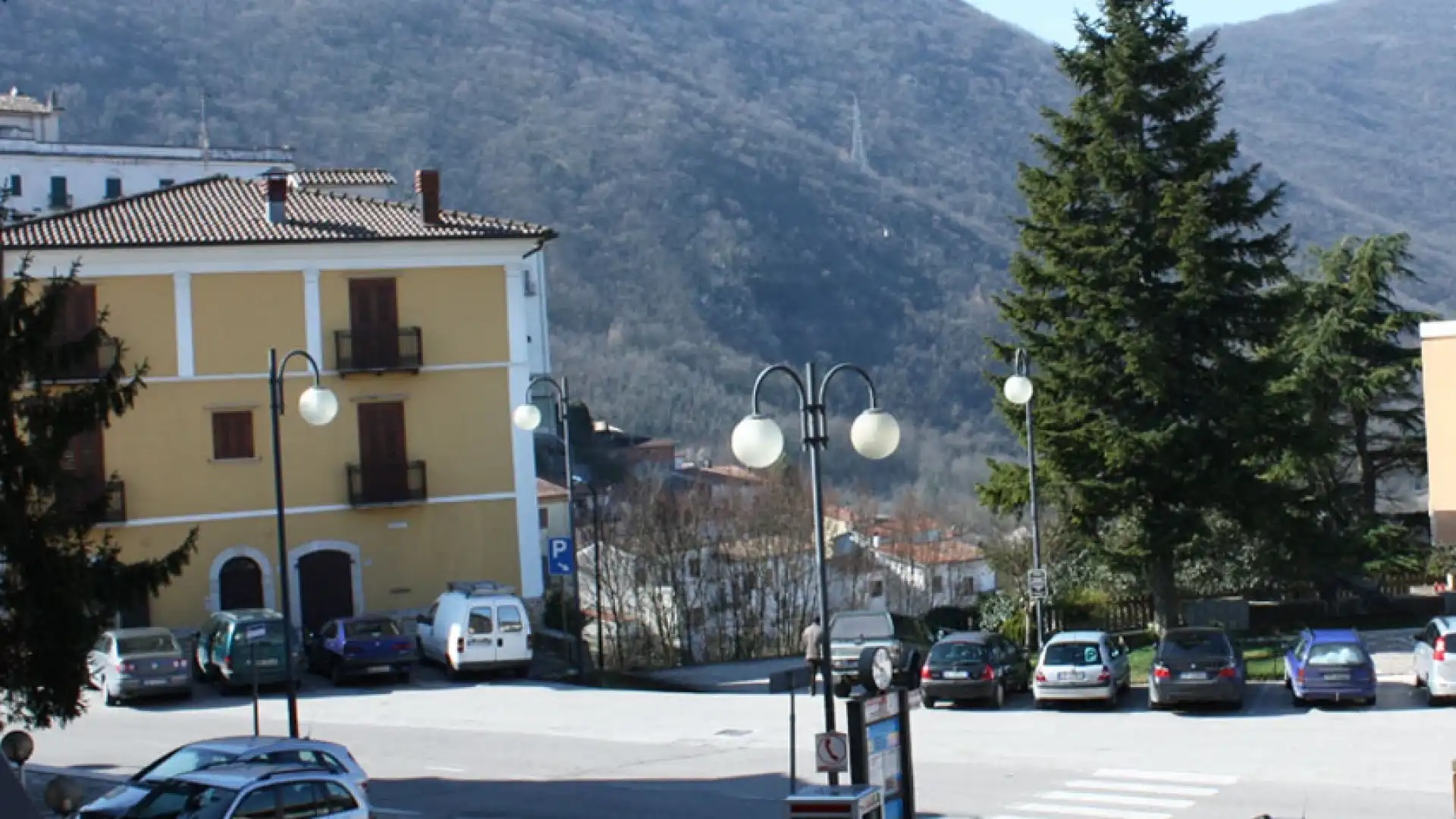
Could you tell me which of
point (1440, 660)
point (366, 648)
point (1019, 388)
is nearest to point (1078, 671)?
point (1019, 388)

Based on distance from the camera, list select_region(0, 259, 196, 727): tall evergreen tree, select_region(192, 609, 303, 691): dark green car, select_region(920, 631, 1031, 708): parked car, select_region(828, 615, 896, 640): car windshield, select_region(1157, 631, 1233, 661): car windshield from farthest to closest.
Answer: select_region(828, 615, 896, 640): car windshield, select_region(192, 609, 303, 691): dark green car, select_region(920, 631, 1031, 708): parked car, select_region(1157, 631, 1233, 661): car windshield, select_region(0, 259, 196, 727): tall evergreen tree

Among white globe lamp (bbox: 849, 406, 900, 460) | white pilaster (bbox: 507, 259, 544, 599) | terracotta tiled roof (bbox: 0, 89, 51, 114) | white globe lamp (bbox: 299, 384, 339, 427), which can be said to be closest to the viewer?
white globe lamp (bbox: 849, 406, 900, 460)

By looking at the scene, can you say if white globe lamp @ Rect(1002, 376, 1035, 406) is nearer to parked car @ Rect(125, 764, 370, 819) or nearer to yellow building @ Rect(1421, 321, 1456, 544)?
yellow building @ Rect(1421, 321, 1456, 544)

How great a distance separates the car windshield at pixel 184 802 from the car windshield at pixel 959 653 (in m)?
16.0

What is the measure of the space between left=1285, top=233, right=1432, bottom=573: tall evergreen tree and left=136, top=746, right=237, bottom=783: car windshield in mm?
32104

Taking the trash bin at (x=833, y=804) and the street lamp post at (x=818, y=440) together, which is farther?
the street lamp post at (x=818, y=440)

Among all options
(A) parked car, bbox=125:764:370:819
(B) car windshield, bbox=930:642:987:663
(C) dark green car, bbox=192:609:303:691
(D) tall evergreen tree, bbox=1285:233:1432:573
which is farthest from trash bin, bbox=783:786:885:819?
(D) tall evergreen tree, bbox=1285:233:1432:573

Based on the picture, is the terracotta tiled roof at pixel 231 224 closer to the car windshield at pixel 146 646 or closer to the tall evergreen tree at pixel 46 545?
the car windshield at pixel 146 646

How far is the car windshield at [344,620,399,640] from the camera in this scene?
107ft

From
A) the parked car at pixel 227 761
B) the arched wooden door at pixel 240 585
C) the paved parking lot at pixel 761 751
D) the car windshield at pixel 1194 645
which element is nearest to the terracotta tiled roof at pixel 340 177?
the arched wooden door at pixel 240 585

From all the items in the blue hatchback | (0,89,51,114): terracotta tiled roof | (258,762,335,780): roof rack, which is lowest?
the blue hatchback

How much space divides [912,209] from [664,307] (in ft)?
134

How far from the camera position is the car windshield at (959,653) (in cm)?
2848

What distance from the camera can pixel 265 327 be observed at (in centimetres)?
3956
